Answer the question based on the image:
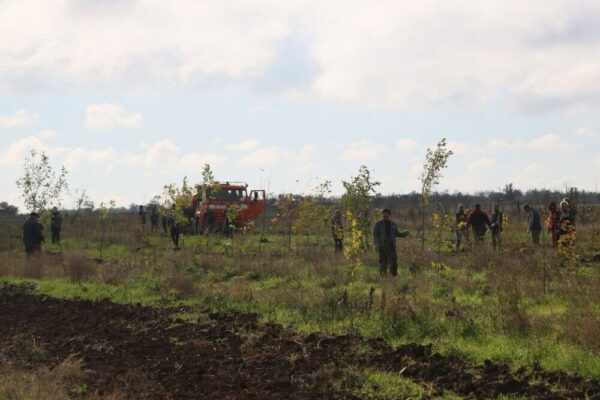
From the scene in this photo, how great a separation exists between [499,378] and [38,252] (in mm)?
15426

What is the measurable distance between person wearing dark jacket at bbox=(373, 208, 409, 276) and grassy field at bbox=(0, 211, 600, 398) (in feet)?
1.00

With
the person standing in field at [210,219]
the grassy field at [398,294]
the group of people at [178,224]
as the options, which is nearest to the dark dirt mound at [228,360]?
the grassy field at [398,294]

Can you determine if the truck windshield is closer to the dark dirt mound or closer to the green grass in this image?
the green grass

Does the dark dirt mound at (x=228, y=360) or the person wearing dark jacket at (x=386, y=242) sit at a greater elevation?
the person wearing dark jacket at (x=386, y=242)

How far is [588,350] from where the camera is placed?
664 centimetres

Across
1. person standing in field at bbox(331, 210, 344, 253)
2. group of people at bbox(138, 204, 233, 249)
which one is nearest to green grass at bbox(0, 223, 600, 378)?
person standing in field at bbox(331, 210, 344, 253)

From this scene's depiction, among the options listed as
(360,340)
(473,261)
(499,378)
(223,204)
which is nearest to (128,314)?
(360,340)

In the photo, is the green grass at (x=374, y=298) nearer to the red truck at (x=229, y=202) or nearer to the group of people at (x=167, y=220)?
the group of people at (x=167, y=220)

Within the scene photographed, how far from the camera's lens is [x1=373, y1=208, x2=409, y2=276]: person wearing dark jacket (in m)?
13.1

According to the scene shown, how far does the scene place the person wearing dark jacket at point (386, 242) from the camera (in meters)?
13.1

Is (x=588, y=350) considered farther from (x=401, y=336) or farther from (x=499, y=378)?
(x=401, y=336)

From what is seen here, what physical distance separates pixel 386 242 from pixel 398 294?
10.5 feet

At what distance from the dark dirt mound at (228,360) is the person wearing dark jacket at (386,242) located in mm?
4127

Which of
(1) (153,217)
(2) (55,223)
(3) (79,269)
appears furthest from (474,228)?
(1) (153,217)
